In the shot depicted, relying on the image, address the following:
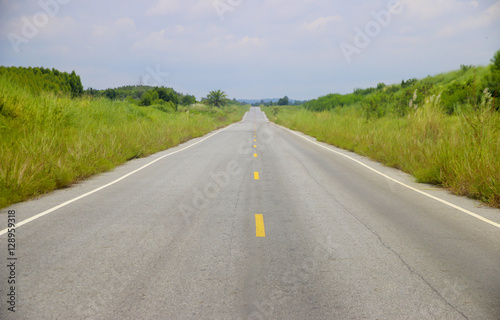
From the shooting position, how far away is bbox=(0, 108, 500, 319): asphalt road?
3.66 meters

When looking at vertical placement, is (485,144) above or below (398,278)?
above

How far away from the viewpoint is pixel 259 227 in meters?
6.31

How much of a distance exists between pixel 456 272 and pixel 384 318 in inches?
63.8

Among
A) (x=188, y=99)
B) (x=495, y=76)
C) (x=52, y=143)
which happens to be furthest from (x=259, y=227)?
(x=188, y=99)

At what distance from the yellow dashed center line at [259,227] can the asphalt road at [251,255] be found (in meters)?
0.03

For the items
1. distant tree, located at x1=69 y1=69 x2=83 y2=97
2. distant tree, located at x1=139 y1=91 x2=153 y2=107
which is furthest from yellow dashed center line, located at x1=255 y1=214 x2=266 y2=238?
distant tree, located at x1=139 y1=91 x2=153 y2=107

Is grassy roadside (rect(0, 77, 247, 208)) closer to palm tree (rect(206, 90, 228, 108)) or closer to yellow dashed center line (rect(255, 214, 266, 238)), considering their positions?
yellow dashed center line (rect(255, 214, 266, 238))

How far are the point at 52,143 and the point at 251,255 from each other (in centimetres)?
900

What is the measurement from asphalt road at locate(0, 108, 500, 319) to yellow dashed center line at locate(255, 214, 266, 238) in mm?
32

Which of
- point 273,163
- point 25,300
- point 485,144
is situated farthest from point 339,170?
point 25,300

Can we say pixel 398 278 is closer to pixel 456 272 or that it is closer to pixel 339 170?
pixel 456 272

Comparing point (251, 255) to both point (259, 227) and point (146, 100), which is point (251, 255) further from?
point (146, 100)

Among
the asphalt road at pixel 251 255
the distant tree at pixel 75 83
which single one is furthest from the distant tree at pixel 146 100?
the asphalt road at pixel 251 255

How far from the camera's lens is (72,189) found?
9.55 m
